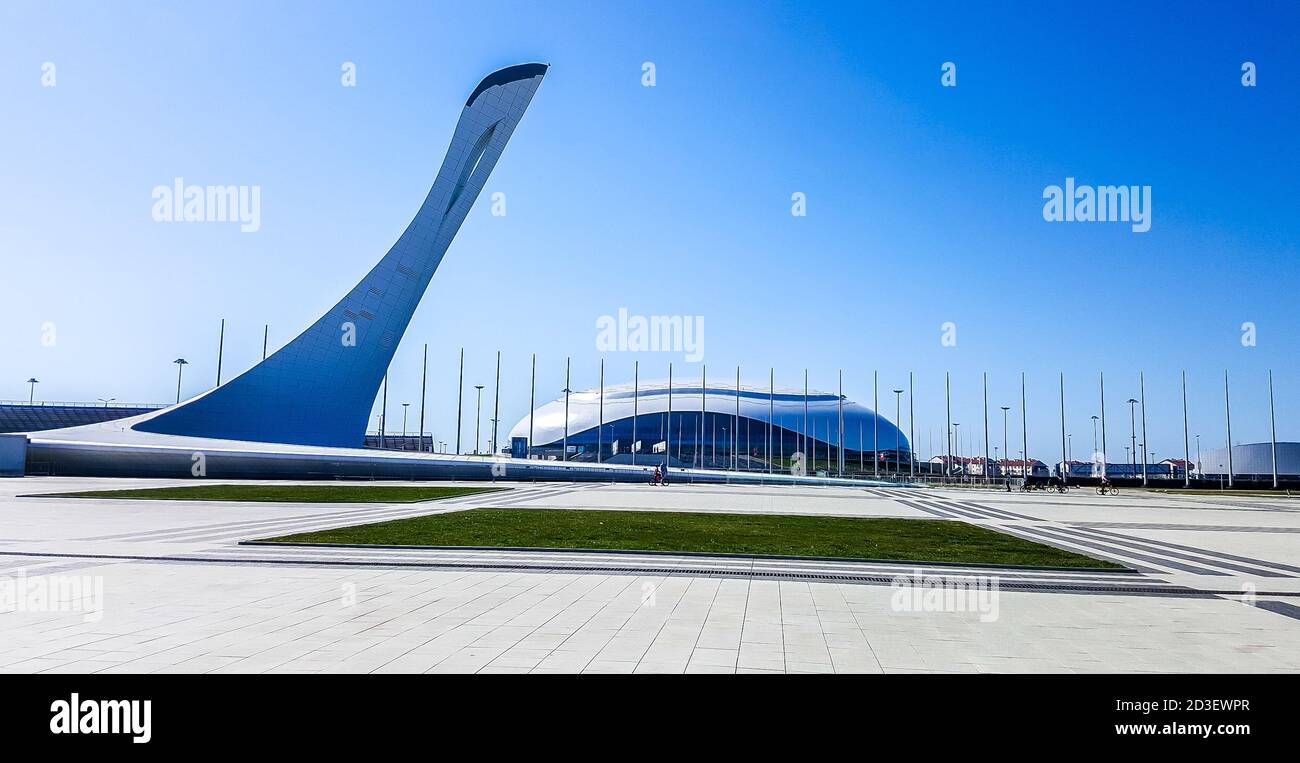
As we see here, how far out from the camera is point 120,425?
1426 inches

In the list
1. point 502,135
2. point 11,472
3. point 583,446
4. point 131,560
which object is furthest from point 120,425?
point 583,446

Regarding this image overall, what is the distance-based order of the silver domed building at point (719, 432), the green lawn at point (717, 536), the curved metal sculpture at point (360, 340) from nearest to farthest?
the green lawn at point (717, 536) → the curved metal sculpture at point (360, 340) → the silver domed building at point (719, 432)

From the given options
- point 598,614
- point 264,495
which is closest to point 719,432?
point 264,495

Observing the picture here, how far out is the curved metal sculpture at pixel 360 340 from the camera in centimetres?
3647

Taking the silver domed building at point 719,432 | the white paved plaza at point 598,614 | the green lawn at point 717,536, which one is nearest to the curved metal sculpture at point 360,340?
the green lawn at point 717,536

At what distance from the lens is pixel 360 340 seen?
37938 mm

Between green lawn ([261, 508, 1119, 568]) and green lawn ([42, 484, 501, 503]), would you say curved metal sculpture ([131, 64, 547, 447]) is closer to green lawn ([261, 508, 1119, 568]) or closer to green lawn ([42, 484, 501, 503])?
green lawn ([42, 484, 501, 503])

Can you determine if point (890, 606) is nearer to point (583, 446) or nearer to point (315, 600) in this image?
point (315, 600)

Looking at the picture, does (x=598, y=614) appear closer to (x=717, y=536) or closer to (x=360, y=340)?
(x=717, y=536)

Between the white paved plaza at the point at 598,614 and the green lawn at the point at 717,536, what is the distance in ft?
2.92

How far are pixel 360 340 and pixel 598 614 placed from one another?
3382 cm

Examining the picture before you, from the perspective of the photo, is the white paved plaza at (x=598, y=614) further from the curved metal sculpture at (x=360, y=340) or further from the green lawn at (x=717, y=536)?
the curved metal sculpture at (x=360, y=340)

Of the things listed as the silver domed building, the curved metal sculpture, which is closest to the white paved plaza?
the curved metal sculpture
